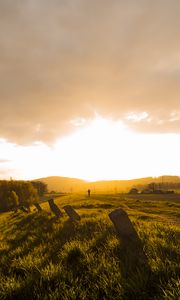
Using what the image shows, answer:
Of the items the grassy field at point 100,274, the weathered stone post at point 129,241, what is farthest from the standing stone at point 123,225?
the grassy field at point 100,274

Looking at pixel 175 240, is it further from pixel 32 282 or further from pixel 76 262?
pixel 32 282

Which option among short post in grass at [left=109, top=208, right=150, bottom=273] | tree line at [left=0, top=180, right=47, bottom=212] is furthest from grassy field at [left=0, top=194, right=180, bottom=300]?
tree line at [left=0, top=180, right=47, bottom=212]

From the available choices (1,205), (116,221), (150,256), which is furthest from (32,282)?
(1,205)

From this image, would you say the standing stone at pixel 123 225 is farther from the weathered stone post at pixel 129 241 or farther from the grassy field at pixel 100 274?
the grassy field at pixel 100 274

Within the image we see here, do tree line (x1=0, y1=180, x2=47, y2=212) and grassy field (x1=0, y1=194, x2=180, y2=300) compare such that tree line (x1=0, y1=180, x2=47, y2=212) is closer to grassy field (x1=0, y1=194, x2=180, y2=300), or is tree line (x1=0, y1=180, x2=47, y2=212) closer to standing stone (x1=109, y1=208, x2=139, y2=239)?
standing stone (x1=109, y1=208, x2=139, y2=239)

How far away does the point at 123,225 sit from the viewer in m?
8.66

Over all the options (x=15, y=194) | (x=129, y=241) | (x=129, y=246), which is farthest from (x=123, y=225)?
(x=15, y=194)

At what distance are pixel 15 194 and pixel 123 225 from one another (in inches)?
3771

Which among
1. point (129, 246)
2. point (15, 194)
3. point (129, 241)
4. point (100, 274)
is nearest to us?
point (100, 274)

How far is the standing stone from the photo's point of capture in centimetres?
845

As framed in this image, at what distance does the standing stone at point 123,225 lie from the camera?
333 inches

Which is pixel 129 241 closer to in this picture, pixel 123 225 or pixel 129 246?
pixel 129 246

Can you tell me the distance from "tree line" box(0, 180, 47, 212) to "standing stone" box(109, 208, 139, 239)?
88013mm

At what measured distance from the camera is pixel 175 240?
27.6 ft
